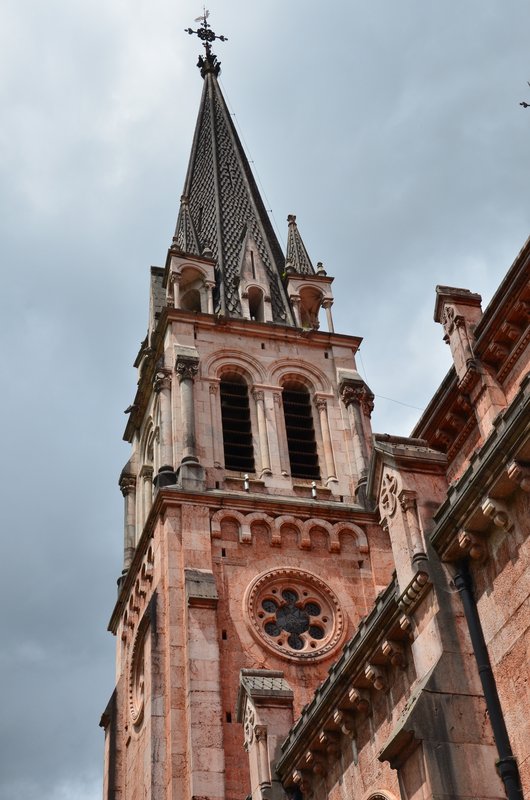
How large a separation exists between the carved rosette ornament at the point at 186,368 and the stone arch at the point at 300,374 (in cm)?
299

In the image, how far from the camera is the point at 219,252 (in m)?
47.8

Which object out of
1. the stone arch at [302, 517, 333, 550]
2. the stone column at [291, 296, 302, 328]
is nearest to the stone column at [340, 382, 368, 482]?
the stone arch at [302, 517, 333, 550]

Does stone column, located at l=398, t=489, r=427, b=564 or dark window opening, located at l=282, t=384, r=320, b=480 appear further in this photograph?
dark window opening, located at l=282, t=384, r=320, b=480

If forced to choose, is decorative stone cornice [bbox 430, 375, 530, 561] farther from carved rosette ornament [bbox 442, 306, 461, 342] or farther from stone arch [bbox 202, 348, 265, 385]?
stone arch [bbox 202, 348, 265, 385]

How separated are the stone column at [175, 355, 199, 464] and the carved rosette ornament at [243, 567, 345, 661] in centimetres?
497

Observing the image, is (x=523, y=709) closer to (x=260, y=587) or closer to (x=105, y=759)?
(x=260, y=587)

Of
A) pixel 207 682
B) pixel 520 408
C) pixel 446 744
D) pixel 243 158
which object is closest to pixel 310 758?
pixel 446 744

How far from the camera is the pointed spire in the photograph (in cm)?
4759

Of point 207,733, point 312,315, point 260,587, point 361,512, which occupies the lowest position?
point 207,733

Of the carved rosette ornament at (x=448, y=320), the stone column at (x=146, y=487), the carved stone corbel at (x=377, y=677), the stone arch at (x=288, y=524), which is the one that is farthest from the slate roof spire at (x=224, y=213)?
the carved stone corbel at (x=377, y=677)

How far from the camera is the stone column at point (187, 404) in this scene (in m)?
36.4

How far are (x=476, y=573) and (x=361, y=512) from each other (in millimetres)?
20156

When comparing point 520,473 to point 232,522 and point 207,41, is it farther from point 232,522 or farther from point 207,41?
point 207,41

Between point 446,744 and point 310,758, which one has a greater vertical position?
point 310,758
